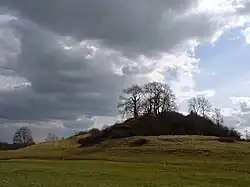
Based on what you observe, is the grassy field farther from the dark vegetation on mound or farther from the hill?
the dark vegetation on mound

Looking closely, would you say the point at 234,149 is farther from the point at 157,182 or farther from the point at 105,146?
the point at 157,182

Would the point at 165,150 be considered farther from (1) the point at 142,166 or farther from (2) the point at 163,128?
(2) the point at 163,128

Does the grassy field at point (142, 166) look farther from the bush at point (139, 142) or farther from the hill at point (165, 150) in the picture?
the bush at point (139, 142)

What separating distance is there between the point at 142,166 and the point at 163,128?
67136 millimetres

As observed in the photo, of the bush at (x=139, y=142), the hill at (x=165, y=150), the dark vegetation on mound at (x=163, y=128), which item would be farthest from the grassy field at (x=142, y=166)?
the dark vegetation on mound at (x=163, y=128)

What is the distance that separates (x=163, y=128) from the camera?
111 meters

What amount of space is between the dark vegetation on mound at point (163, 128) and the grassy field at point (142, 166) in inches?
407

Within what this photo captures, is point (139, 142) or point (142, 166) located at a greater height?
point (139, 142)

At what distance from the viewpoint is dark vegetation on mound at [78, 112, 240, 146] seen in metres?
108

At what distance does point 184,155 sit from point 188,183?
34384mm

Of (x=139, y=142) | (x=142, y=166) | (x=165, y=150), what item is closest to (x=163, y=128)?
(x=139, y=142)

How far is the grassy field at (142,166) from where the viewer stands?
95.2 feet

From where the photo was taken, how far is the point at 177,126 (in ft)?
375

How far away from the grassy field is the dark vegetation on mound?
10.3 m
